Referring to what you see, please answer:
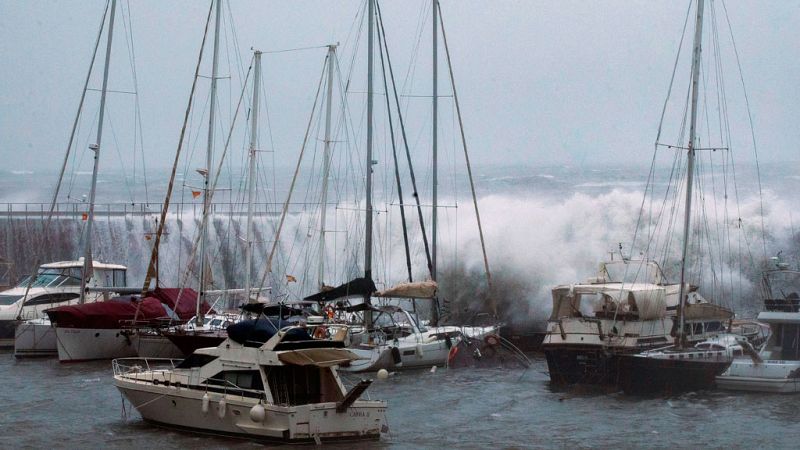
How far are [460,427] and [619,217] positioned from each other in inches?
1174

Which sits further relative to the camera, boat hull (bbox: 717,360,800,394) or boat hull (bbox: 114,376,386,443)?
boat hull (bbox: 717,360,800,394)

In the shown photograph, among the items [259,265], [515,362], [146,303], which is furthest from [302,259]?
[515,362]

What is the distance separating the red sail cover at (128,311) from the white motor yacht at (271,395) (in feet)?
43.6

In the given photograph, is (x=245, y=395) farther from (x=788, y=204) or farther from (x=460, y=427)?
(x=788, y=204)

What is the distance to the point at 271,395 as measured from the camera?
22781 mm

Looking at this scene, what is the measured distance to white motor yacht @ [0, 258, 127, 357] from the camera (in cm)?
3875

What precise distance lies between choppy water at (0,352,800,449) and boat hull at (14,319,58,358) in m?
5.04

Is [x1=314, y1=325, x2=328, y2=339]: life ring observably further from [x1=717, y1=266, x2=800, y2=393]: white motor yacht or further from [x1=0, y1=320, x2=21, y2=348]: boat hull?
[x1=0, y1=320, x2=21, y2=348]: boat hull

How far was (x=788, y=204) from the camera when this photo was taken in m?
54.9

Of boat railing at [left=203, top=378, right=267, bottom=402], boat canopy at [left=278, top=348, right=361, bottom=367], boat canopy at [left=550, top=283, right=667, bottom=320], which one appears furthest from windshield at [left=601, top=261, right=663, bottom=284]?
boat railing at [left=203, top=378, right=267, bottom=402]

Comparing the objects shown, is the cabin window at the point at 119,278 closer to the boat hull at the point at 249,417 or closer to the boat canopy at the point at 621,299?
the boat canopy at the point at 621,299

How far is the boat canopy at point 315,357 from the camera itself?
22938 millimetres

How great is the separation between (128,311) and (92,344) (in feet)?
5.60

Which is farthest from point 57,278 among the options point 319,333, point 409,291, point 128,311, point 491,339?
point 319,333
